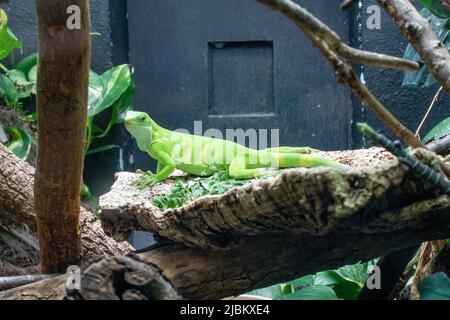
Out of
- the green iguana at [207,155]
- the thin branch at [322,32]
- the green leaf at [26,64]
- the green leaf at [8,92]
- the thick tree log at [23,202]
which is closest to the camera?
the thin branch at [322,32]

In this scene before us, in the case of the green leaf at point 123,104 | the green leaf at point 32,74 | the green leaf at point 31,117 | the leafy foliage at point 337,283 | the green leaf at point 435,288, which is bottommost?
the leafy foliage at point 337,283

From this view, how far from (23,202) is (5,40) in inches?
46.6

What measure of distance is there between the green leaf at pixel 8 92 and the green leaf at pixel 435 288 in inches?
81.2

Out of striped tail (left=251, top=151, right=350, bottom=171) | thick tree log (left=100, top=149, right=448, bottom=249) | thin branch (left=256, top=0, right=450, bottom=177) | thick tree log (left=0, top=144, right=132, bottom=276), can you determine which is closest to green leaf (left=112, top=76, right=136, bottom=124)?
thick tree log (left=0, top=144, right=132, bottom=276)

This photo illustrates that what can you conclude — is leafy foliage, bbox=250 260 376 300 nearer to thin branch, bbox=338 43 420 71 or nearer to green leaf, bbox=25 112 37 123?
thin branch, bbox=338 43 420 71

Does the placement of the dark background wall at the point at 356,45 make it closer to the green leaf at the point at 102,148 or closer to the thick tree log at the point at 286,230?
the green leaf at the point at 102,148

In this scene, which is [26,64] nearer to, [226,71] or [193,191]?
[226,71]

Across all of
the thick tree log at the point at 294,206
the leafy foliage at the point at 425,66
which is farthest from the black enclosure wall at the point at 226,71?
the thick tree log at the point at 294,206

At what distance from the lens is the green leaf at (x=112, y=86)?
2.77 meters

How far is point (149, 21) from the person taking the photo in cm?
294

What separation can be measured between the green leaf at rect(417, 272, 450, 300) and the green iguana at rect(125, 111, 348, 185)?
316mm
